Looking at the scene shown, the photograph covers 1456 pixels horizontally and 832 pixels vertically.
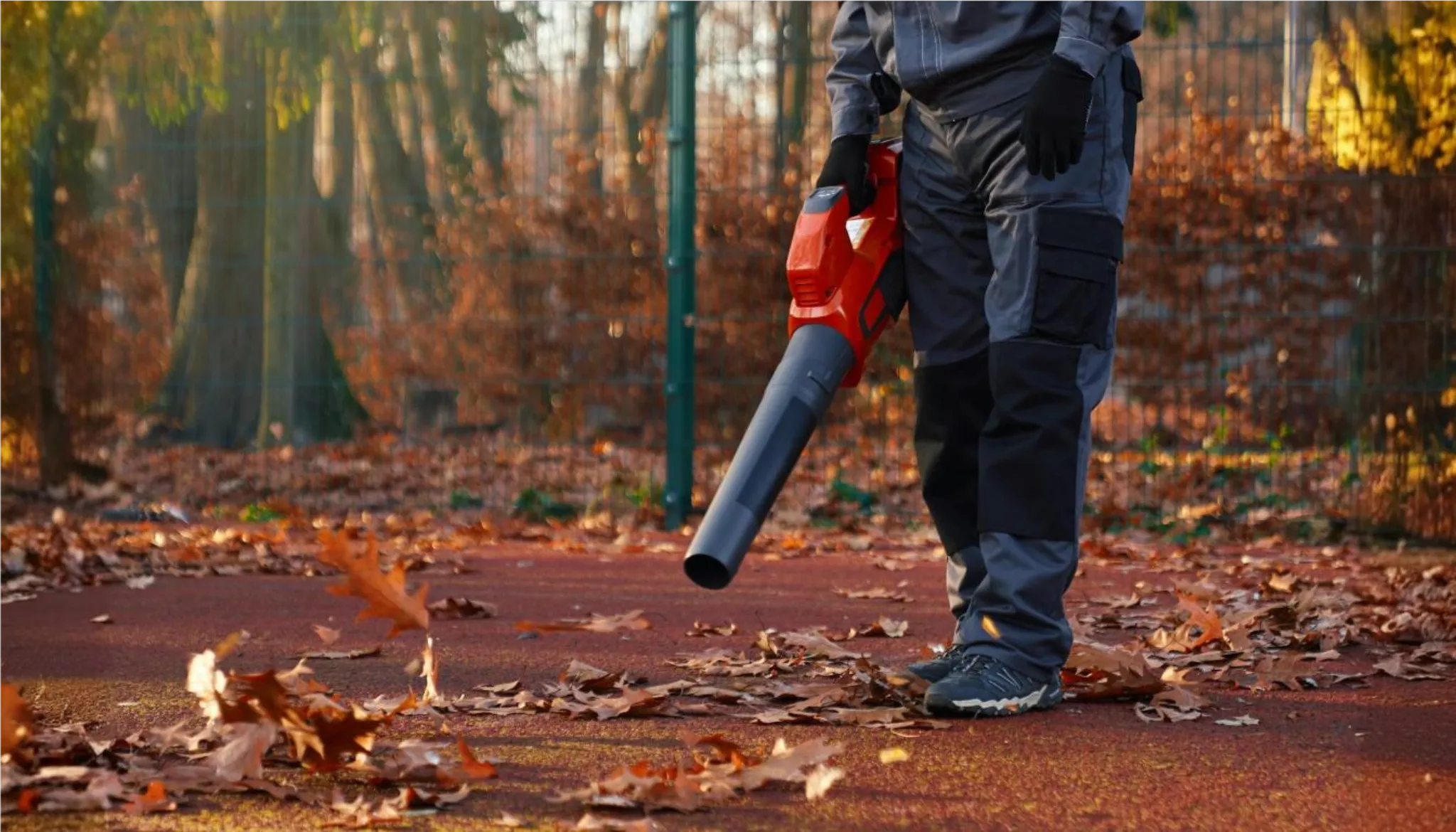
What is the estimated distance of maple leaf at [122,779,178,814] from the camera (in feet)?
8.35

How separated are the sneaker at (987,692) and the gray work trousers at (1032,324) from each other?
0.03 metres

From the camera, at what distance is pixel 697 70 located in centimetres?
764

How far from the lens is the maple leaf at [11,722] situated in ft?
8.77

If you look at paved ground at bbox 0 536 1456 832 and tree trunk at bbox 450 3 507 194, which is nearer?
paved ground at bbox 0 536 1456 832

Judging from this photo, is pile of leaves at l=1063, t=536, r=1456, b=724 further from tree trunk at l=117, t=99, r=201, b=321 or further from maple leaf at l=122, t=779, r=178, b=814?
tree trunk at l=117, t=99, r=201, b=321

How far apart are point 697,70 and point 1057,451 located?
15.2ft

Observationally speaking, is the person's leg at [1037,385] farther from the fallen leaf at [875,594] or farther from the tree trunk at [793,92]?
the tree trunk at [793,92]

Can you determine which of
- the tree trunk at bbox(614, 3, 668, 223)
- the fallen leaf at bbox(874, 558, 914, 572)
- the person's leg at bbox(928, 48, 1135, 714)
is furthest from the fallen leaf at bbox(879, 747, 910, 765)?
the tree trunk at bbox(614, 3, 668, 223)

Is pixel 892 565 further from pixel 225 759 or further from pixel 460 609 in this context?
pixel 225 759

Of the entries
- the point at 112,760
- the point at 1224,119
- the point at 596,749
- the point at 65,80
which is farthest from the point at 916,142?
the point at 65,80

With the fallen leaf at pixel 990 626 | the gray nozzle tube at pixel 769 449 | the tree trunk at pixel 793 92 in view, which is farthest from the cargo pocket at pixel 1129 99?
the tree trunk at pixel 793 92

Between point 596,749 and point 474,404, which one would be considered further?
point 474,404

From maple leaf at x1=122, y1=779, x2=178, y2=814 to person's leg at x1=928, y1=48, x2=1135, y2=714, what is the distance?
147 cm

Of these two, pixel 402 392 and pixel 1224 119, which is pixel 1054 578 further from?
pixel 402 392
